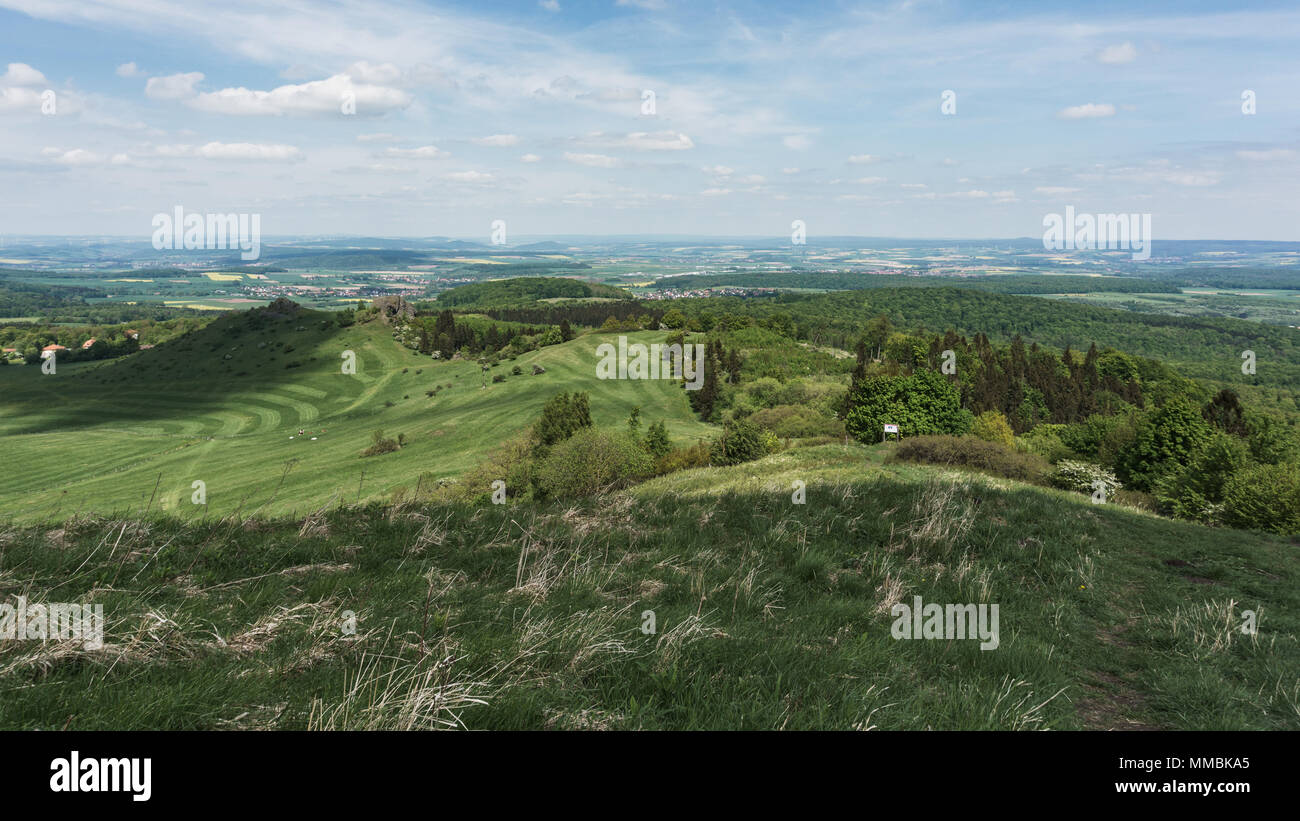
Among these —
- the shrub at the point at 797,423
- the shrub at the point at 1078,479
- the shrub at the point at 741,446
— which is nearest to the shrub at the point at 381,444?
the shrub at the point at 797,423

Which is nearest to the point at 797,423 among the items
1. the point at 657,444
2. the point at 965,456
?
the point at 657,444

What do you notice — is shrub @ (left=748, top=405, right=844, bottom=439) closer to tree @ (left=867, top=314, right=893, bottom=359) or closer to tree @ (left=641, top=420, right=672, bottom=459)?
tree @ (left=641, top=420, right=672, bottom=459)

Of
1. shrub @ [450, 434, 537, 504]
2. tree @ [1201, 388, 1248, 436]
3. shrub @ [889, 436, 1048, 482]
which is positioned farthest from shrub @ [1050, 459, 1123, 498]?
shrub @ [450, 434, 537, 504]

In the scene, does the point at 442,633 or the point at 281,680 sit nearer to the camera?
the point at 281,680

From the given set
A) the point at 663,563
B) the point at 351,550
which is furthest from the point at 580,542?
the point at 351,550

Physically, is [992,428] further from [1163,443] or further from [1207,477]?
[1207,477]

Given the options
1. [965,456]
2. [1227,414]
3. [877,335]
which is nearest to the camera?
[965,456]
